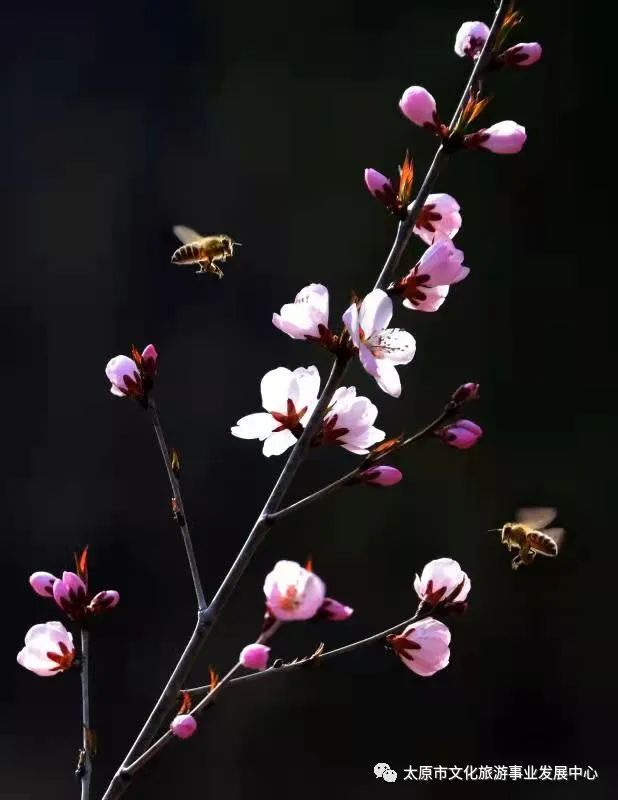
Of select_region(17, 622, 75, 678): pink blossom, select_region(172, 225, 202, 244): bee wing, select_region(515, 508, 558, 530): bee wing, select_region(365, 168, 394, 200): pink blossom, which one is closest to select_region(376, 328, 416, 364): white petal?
select_region(365, 168, 394, 200): pink blossom

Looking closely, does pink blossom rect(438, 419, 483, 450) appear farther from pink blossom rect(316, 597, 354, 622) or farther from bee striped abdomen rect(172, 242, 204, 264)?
bee striped abdomen rect(172, 242, 204, 264)

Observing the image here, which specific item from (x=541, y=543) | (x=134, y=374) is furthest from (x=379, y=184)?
(x=541, y=543)

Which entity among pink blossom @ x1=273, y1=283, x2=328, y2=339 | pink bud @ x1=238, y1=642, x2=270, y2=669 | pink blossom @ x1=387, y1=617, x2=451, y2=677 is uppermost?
pink blossom @ x1=273, y1=283, x2=328, y2=339

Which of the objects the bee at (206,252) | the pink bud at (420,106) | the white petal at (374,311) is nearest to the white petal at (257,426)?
the white petal at (374,311)

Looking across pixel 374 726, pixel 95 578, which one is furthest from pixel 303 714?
pixel 95 578

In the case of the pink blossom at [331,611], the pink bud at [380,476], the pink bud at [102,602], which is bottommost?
the pink bud at [102,602]

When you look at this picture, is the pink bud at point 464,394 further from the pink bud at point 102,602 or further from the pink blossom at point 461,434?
the pink bud at point 102,602
